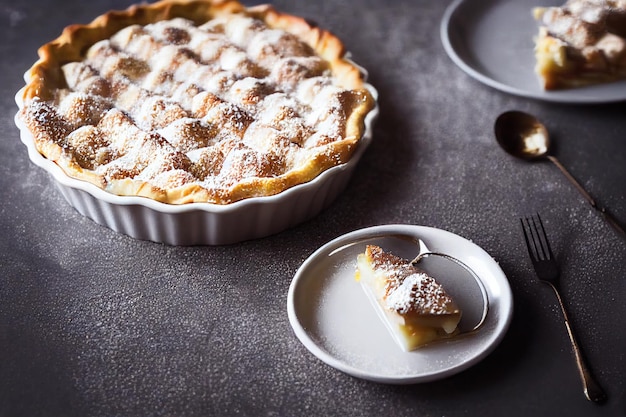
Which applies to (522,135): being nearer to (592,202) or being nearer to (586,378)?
(592,202)

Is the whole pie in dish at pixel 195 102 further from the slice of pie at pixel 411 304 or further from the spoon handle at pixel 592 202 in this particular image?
the spoon handle at pixel 592 202

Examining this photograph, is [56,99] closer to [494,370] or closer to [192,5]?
[192,5]

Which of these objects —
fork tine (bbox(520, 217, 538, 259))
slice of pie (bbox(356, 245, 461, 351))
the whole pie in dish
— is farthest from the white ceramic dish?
fork tine (bbox(520, 217, 538, 259))

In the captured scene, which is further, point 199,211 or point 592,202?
point 592,202

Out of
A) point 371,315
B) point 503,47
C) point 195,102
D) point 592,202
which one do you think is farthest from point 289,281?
point 503,47

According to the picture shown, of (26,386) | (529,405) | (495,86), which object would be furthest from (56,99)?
(529,405)

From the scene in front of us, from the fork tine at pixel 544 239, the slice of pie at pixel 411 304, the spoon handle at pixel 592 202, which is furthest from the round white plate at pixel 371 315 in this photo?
the spoon handle at pixel 592 202

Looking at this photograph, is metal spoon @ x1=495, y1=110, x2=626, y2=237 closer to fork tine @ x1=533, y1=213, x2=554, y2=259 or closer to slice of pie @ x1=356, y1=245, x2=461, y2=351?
fork tine @ x1=533, y1=213, x2=554, y2=259
